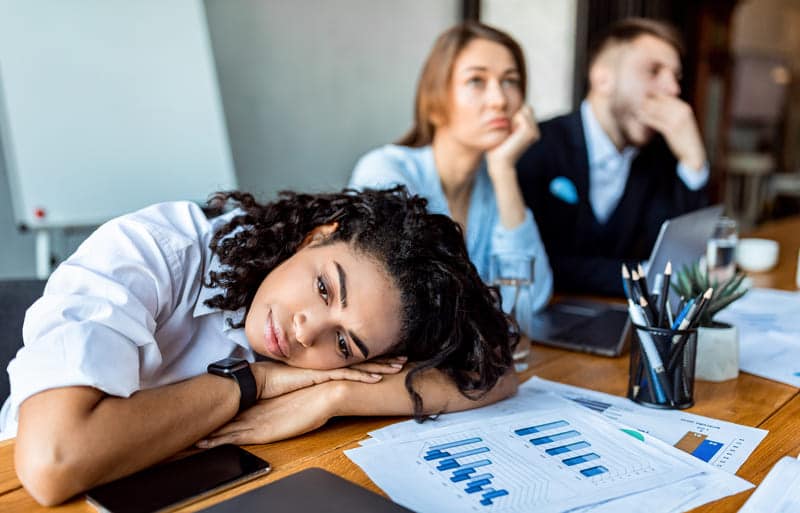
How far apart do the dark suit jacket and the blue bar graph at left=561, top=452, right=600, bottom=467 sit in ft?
4.38

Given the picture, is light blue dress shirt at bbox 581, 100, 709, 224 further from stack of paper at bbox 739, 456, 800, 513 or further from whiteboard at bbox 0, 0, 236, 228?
stack of paper at bbox 739, 456, 800, 513

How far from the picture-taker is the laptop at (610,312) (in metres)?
1.24

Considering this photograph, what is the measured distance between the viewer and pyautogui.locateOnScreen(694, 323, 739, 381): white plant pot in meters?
1.12

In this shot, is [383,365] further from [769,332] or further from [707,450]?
[769,332]

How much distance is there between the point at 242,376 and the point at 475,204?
1147mm

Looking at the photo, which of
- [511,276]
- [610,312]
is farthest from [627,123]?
[511,276]

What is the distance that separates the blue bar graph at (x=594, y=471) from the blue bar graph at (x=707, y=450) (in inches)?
5.2

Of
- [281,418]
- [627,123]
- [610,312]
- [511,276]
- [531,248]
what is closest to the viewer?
[281,418]

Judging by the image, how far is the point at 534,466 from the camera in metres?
0.79

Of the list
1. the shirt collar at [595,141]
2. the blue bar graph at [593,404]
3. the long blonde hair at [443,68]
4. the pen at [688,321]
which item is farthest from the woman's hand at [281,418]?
the shirt collar at [595,141]

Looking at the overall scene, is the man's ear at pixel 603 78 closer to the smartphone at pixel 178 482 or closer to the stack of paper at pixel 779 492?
the stack of paper at pixel 779 492

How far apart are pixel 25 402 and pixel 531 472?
1.83ft

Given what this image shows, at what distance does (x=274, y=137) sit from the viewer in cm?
285

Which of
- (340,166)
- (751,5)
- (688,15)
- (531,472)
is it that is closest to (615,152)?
(340,166)
